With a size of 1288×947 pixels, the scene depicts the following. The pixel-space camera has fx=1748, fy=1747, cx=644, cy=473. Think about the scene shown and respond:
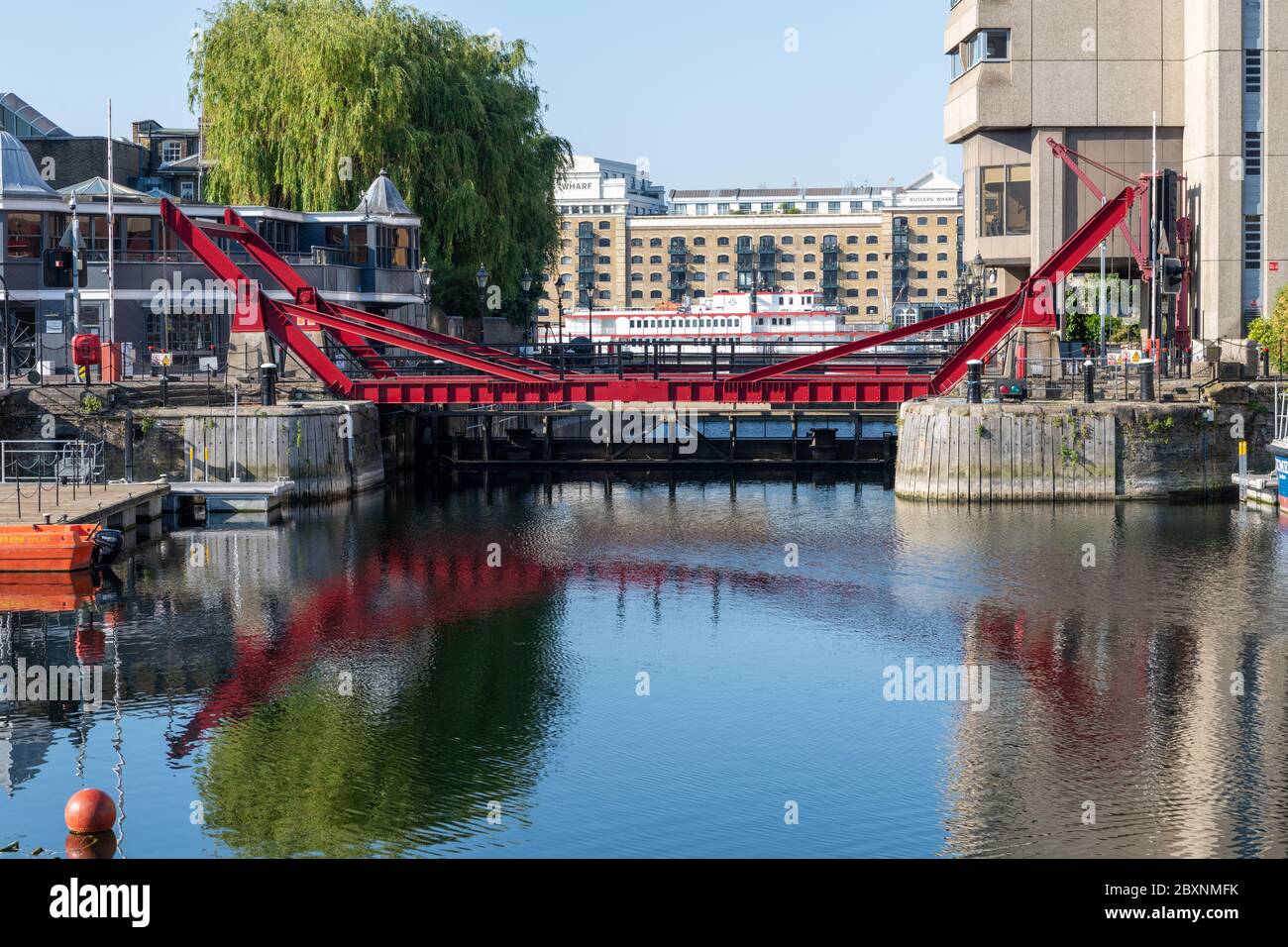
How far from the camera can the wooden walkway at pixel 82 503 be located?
40.2m

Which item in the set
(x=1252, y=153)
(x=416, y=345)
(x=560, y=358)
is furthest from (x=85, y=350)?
(x=1252, y=153)

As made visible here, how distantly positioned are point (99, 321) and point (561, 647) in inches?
1351

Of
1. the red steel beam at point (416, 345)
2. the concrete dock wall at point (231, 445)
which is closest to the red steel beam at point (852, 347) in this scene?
the red steel beam at point (416, 345)

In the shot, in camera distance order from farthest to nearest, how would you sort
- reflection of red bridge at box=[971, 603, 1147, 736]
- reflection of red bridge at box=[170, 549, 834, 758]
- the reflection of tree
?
1. reflection of red bridge at box=[170, 549, 834, 758]
2. reflection of red bridge at box=[971, 603, 1147, 736]
3. the reflection of tree

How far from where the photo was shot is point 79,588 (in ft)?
122

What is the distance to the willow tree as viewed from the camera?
6912cm

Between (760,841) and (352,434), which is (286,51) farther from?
(760,841)

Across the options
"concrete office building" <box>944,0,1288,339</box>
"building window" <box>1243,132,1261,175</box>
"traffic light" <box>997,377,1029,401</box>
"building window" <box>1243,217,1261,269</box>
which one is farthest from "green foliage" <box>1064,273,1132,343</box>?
"traffic light" <box>997,377,1029,401</box>

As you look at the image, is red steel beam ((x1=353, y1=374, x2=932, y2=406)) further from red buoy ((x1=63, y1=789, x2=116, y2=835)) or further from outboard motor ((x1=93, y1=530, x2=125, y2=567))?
red buoy ((x1=63, y1=789, x2=116, y2=835))

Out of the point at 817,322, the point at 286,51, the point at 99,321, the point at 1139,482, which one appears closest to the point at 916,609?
the point at 1139,482

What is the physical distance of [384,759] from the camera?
2491 cm

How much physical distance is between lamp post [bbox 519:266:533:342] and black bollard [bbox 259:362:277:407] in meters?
25.1

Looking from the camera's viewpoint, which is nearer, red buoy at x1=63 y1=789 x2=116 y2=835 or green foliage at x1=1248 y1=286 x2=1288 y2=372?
red buoy at x1=63 y1=789 x2=116 y2=835

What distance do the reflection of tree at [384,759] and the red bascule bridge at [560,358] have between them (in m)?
20.9
